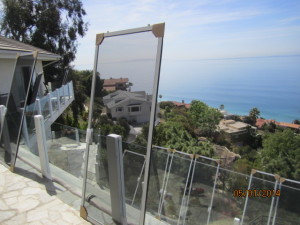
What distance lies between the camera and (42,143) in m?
3.00

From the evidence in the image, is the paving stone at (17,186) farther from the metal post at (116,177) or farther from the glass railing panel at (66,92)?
the glass railing panel at (66,92)

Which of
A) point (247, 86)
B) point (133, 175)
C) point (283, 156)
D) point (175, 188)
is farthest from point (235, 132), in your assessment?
point (247, 86)

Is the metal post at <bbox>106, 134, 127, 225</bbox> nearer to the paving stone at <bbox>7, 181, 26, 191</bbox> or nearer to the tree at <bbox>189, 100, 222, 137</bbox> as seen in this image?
the paving stone at <bbox>7, 181, 26, 191</bbox>

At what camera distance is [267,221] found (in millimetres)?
4238

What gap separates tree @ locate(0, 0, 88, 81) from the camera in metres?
17.2

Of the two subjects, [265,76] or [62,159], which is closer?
[62,159]

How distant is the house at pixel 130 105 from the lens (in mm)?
1687

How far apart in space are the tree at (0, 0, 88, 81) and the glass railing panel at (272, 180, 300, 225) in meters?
18.3

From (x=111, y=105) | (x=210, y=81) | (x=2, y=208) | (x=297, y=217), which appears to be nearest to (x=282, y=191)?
(x=297, y=217)

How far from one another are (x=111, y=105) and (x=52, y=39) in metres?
19.1

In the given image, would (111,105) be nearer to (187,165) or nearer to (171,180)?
(171,180)

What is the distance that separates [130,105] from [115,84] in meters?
0.27

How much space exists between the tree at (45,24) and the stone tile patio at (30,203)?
17.0 meters

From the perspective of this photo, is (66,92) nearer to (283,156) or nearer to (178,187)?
(178,187)
